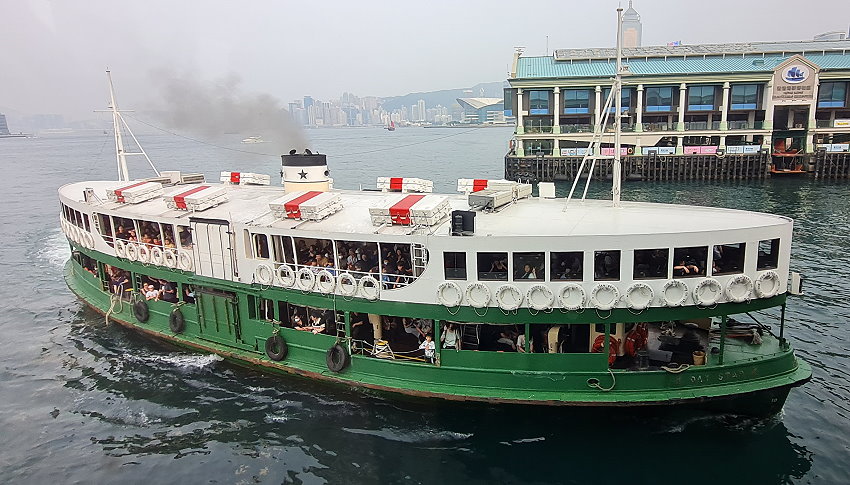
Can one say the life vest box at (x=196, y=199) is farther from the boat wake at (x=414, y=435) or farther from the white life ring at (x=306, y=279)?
Result: the boat wake at (x=414, y=435)

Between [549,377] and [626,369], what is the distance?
1.82m

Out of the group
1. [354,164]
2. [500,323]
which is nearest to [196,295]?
[500,323]

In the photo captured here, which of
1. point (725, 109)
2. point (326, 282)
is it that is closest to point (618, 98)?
point (326, 282)

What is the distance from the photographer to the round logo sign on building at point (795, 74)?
5859 cm

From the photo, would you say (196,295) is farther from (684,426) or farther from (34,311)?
(684,426)

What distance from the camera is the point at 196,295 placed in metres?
17.9

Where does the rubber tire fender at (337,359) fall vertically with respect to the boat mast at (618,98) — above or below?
below

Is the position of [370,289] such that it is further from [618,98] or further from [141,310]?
[141,310]

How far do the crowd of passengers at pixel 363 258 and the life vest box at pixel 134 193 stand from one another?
8140 mm

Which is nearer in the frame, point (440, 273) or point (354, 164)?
point (440, 273)

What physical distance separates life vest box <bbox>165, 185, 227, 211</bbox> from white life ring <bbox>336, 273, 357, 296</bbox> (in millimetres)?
6291

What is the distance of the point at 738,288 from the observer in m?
12.8

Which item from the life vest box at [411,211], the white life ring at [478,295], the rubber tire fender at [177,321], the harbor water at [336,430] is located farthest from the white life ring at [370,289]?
the rubber tire fender at [177,321]

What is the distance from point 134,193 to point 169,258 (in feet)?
13.4
